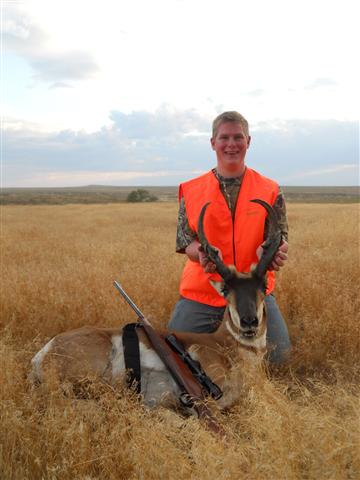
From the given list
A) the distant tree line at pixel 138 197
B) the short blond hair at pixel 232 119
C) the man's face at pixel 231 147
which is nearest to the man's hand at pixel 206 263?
the man's face at pixel 231 147

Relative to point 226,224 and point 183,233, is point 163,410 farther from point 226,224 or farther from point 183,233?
point 183,233

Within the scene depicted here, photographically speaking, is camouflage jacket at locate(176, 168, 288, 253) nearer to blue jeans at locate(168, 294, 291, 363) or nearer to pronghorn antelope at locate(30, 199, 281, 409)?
blue jeans at locate(168, 294, 291, 363)

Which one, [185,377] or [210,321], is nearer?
[185,377]

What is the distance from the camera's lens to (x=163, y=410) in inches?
169

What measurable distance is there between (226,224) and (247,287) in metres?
1.23

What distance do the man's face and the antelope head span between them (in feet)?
4.39

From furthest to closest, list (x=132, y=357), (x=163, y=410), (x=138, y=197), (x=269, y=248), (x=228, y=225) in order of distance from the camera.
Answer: (x=138, y=197), (x=228, y=225), (x=269, y=248), (x=132, y=357), (x=163, y=410)

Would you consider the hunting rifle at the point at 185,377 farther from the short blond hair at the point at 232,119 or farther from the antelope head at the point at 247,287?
the short blond hair at the point at 232,119

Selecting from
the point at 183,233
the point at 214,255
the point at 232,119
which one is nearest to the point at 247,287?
the point at 214,255

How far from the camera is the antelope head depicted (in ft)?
15.5

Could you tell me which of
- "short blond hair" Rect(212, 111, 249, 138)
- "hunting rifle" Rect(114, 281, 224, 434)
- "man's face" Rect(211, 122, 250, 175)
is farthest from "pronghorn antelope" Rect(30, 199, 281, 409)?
"short blond hair" Rect(212, 111, 249, 138)

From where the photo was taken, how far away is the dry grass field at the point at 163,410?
3143mm

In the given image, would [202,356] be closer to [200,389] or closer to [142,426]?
[200,389]

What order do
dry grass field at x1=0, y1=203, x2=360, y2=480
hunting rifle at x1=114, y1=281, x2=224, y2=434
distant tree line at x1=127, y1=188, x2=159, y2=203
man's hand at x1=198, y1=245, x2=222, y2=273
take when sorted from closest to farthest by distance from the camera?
1. dry grass field at x1=0, y1=203, x2=360, y2=480
2. hunting rifle at x1=114, y1=281, x2=224, y2=434
3. man's hand at x1=198, y1=245, x2=222, y2=273
4. distant tree line at x1=127, y1=188, x2=159, y2=203
